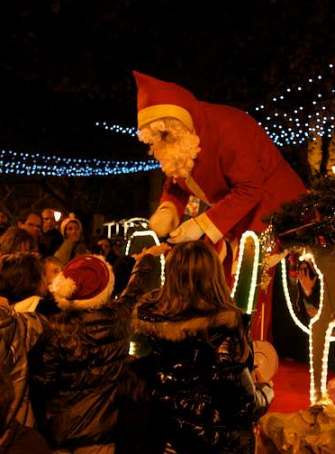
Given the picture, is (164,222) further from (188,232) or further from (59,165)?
(59,165)

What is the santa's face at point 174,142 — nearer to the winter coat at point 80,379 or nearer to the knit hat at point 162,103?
the knit hat at point 162,103

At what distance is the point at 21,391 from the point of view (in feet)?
10.1

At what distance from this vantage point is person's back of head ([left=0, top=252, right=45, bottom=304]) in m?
3.57

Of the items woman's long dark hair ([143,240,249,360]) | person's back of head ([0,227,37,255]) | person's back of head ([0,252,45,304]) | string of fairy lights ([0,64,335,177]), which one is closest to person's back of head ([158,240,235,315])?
woman's long dark hair ([143,240,249,360])

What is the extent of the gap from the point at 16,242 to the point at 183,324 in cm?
274

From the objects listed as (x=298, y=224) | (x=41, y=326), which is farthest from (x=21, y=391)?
(x=298, y=224)

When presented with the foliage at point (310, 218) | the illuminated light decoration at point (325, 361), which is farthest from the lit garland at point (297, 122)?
the illuminated light decoration at point (325, 361)

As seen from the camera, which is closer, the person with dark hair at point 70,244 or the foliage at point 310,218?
the foliage at point 310,218

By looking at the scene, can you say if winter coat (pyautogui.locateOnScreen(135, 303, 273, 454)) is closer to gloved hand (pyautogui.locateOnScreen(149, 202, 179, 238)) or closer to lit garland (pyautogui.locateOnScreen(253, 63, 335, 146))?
gloved hand (pyautogui.locateOnScreen(149, 202, 179, 238))

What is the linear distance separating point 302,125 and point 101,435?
959 centimetres

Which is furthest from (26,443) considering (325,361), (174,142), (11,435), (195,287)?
(174,142)

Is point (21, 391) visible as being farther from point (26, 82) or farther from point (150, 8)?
point (26, 82)

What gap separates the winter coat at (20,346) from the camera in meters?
2.95

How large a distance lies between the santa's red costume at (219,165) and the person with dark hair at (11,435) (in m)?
2.79
